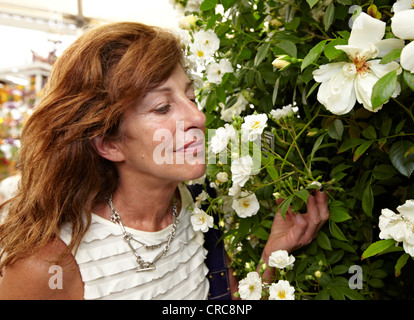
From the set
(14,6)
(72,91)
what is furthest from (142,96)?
(14,6)

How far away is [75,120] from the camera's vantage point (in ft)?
2.65

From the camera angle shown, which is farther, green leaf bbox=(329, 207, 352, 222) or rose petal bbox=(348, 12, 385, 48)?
green leaf bbox=(329, 207, 352, 222)

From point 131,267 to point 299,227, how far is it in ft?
1.24

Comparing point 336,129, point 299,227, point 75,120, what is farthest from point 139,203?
point 336,129

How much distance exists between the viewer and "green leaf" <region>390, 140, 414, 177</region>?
0.54m

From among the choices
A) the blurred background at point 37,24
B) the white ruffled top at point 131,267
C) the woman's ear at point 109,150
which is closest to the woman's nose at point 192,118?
the woman's ear at point 109,150

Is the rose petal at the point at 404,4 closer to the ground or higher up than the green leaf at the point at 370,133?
higher up

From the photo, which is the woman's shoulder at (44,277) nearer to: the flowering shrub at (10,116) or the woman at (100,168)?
the woman at (100,168)

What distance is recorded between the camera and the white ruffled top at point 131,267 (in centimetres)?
81

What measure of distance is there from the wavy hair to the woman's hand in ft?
1.24

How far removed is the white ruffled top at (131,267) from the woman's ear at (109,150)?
5.3 inches

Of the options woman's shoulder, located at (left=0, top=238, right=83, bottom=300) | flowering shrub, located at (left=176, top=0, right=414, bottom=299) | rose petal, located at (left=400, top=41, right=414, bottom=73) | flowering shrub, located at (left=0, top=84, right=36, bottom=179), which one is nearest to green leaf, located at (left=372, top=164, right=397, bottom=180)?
flowering shrub, located at (left=176, top=0, right=414, bottom=299)

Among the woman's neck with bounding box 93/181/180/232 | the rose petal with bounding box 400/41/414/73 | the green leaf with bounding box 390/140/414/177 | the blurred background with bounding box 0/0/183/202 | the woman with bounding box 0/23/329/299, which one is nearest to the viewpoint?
the rose petal with bounding box 400/41/414/73

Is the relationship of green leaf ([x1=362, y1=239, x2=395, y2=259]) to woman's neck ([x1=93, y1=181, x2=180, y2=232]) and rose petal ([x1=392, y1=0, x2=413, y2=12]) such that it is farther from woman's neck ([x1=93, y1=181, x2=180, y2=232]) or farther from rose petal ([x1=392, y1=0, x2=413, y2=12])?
woman's neck ([x1=93, y1=181, x2=180, y2=232])
